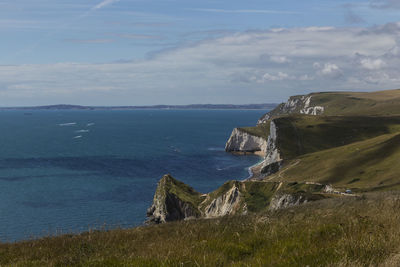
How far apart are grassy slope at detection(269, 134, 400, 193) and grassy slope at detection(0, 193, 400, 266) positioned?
87.7 meters

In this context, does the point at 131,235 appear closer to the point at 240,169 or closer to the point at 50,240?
the point at 50,240

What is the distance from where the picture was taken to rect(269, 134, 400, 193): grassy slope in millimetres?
100450

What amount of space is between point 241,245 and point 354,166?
11913 cm

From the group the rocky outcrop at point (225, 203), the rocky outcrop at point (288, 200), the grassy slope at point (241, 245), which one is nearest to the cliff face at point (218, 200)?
the rocky outcrop at point (225, 203)

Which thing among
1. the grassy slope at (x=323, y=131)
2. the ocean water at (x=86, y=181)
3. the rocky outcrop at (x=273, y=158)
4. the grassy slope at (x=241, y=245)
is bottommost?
the ocean water at (x=86, y=181)

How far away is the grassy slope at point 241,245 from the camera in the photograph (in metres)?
5.80

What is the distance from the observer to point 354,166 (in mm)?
115875

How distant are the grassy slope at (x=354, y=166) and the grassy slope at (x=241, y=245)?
8773cm

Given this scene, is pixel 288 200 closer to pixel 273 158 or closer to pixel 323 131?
pixel 273 158

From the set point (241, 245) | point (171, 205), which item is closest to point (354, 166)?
point (171, 205)

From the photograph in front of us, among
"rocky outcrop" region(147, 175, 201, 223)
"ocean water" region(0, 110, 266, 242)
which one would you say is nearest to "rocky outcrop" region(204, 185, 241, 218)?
"rocky outcrop" region(147, 175, 201, 223)

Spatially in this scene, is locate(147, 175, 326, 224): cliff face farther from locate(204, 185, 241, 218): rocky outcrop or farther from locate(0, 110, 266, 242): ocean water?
locate(0, 110, 266, 242): ocean water

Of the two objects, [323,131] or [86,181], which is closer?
[86,181]

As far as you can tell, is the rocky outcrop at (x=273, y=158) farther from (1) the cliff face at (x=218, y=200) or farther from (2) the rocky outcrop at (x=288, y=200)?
(2) the rocky outcrop at (x=288, y=200)
